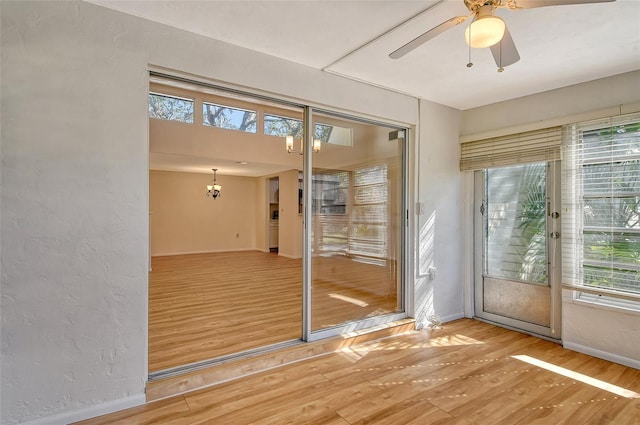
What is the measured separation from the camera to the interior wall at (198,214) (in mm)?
8617

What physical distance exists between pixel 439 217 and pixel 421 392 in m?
2.05

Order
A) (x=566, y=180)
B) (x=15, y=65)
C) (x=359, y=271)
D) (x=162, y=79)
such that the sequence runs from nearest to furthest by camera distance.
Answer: (x=15, y=65) < (x=162, y=79) < (x=566, y=180) < (x=359, y=271)

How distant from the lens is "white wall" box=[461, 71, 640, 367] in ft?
9.12

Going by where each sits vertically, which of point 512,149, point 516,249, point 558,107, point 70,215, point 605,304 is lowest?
point 605,304

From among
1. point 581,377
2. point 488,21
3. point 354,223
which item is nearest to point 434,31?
point 488,21

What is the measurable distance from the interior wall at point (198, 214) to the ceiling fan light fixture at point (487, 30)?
858 centimetres

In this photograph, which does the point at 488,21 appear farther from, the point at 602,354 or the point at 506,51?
the point at 602,354

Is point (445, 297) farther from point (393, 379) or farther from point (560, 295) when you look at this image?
point (393, 379)

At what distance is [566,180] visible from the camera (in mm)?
3146

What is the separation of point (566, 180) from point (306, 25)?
2850mm

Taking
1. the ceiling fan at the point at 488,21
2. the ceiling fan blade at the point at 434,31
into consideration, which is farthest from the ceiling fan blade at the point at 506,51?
the ceiling fan blade at the point at 434,31

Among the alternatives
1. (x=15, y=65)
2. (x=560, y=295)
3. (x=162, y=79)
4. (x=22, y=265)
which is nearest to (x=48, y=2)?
(x=15, y=65)

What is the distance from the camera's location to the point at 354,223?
131 inches

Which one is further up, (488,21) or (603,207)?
(488,21)
